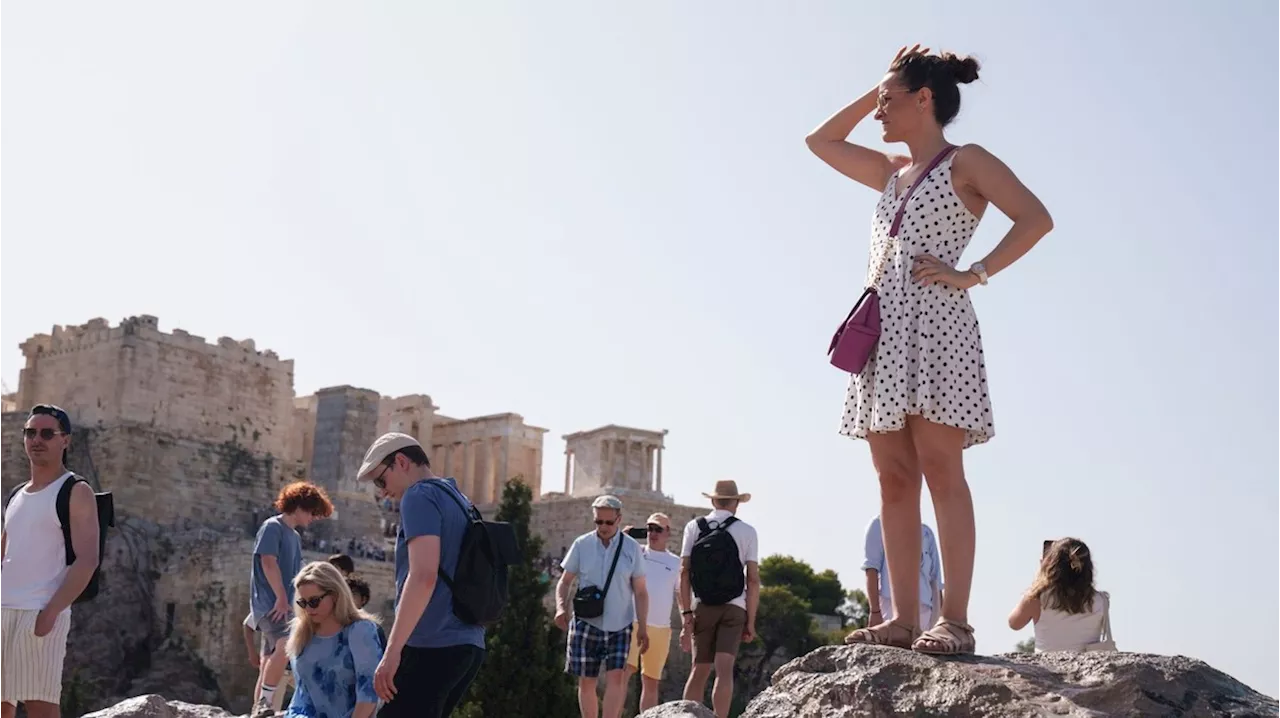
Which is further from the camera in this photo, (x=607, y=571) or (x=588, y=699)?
(x=607, y=571)

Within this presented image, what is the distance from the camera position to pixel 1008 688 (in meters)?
4.33

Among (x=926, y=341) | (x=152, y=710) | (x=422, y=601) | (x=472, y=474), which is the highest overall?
(x=472, y=474)

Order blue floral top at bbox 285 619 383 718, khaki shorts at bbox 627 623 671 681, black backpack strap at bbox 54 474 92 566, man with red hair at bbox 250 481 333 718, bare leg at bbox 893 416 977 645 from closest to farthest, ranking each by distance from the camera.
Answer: bare leg at bbox 893 416 977 645 < blue floral top at bbox 285 619 383 718 < black backpack strap at bbox 54 474 92 566 < man with red hair at bbox 250 481 333 718 < khaki shorts at bbox 627 623 671 681

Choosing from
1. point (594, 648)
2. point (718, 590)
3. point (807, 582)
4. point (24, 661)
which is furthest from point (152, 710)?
point (807, 582)

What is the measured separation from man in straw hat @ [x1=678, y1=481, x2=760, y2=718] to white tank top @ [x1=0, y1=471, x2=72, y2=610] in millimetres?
3854

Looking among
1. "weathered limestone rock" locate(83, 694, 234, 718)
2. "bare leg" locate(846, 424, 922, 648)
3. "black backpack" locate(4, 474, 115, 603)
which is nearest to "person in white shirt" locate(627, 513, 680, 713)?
"weathered limestone rock" locate(83, 694, 234, 718)

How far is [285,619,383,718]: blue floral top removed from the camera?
234 inches

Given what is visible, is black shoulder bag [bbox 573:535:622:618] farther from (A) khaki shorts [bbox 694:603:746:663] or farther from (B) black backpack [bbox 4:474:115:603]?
(B) black backpack [bbox 4:474:115:603]

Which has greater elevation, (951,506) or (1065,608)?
(951,506)

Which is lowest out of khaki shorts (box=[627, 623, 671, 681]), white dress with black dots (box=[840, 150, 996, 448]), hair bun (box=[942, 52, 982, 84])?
khaki shorts (box=[627, 623, 671, 681])

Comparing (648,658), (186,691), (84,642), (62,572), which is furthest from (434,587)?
(84,642)

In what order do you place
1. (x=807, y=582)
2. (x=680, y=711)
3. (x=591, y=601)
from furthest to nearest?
(x=807, y=582) < (x=591, y=601) < (x=680, y=711)

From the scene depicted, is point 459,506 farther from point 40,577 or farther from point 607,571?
point 607,571

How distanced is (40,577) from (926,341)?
3.97m
